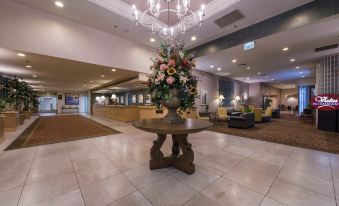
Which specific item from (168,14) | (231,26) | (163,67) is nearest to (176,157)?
(163,67)

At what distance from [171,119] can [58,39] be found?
4591mm

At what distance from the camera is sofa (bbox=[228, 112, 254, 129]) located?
6258 mm

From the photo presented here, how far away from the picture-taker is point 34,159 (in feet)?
9.78

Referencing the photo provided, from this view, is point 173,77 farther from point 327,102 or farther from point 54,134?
point 327,102

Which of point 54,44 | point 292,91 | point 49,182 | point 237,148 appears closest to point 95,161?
point 49,182

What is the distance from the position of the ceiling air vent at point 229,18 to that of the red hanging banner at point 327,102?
5181 millimetres

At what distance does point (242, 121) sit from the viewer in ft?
20.7

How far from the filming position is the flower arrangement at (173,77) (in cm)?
214

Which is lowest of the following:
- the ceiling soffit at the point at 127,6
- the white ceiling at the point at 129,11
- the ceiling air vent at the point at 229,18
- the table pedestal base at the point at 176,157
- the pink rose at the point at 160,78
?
the table pedestal base at the point at 176,157

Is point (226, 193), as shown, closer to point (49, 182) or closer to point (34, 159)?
point (49, 182)

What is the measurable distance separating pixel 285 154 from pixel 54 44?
270 inches

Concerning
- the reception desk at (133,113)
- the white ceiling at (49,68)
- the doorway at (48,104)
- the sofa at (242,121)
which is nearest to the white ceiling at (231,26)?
the white ceiling at (49,68)

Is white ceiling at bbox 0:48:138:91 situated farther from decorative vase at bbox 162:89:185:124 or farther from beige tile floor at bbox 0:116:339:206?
decorative vase at bbox 162:89:185:124

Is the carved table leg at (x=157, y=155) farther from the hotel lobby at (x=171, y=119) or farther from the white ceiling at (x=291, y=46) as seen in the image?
the white ceiling at (x=291, y=46)
